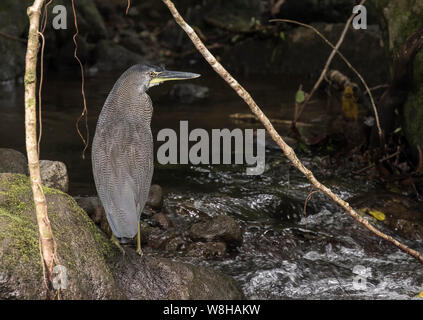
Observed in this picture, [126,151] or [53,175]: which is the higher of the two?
[126,151]

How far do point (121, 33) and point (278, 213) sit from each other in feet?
35.5

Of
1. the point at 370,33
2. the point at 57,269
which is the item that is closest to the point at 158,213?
the point at 57,269

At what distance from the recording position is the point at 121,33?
611 inches

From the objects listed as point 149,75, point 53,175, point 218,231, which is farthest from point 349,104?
point 149,75

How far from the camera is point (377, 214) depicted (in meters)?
5.59

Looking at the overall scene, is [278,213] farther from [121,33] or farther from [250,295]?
[121,33]

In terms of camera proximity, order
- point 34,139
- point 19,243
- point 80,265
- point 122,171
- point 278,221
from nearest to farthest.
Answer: point 34,139 → point 19,243 → point 80,265 → point 122,171 → point 278,221

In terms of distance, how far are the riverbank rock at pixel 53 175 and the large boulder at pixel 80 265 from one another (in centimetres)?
101

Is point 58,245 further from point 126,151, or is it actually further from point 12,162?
point 12,162

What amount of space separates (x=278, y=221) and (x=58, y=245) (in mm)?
2740

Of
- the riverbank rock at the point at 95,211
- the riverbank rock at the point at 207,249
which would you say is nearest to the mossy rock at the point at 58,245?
the riverbank rock at the point at 95,211

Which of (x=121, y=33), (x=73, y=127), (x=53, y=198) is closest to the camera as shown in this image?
(x=53, y=198)

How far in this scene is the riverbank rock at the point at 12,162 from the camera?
526 cm

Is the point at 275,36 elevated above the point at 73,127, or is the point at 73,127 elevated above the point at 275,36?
the point at 275,36
